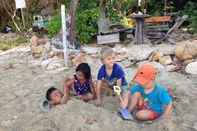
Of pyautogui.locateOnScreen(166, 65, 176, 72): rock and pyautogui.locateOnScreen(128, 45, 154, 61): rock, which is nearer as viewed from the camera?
pyautogui.locateOnScreen(166, 65, 176, 72): rock

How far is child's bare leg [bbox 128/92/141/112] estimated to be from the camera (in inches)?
192

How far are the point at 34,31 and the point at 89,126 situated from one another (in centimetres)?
896

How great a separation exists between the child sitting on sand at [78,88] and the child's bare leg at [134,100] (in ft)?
2.56

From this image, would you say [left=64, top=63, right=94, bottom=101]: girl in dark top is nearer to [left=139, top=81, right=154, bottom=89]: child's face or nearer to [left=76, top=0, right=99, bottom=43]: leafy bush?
[left=139, top=81, right=154, bottom=89]: child's face

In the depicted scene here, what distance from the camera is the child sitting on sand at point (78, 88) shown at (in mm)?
5469

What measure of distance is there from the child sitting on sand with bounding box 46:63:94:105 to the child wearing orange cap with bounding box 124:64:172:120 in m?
0.86

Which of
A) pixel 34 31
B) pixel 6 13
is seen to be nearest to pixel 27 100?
pixel 34 31

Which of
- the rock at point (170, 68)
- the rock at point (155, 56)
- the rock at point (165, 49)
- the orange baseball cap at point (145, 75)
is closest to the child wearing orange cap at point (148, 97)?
the orange baseball cap at point (145, 75)

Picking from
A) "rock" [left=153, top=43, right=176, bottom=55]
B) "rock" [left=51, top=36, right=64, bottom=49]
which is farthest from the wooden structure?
"rock" [left=51, top=36, right=64, bottom=49]

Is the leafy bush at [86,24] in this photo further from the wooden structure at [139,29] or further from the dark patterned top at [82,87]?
the dark patterned top at [82,87]

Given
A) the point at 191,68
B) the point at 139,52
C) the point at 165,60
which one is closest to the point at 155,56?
the point at 165,60

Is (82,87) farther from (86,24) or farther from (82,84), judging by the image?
(86,24)

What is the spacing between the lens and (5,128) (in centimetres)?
505

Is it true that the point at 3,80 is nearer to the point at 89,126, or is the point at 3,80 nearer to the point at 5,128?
the point at 5,128
